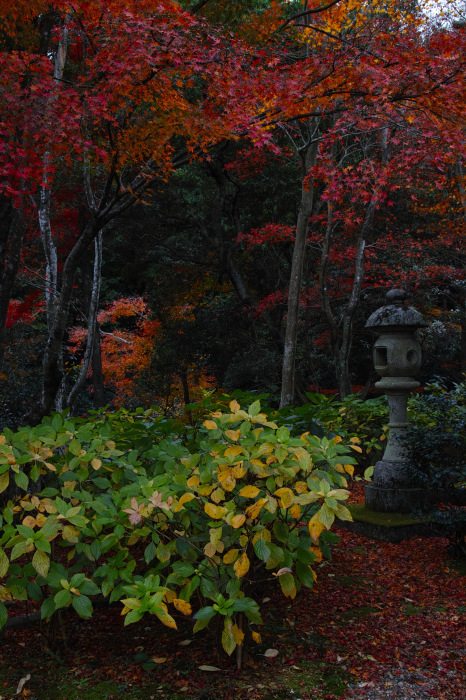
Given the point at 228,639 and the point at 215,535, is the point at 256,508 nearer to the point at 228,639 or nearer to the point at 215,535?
the point at 215,535

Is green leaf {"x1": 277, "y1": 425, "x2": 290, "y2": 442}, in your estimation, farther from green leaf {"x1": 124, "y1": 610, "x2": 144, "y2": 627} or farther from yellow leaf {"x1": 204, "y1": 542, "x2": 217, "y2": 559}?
green leaf {"x1": 124, "y1": 610, "x2": 144, "y2": 627}

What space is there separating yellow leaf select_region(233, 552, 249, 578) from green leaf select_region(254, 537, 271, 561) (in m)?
0.06

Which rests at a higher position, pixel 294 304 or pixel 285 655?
pixel 294 304

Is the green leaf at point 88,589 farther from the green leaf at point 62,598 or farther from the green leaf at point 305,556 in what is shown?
the green leaf at point 305,556

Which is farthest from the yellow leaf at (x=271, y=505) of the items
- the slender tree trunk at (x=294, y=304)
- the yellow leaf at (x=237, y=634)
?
the slender tree trunk at (x=294, y=304)

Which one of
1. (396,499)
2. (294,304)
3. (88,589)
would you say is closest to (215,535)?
(88,589)

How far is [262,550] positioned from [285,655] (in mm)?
816

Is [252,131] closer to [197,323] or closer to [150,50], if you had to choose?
[150,50]

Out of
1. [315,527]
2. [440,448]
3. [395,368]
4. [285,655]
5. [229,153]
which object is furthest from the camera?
[229,153]

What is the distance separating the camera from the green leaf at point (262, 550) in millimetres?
2145

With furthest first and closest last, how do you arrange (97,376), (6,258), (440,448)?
(97,376)
(6,258)
(440,448)

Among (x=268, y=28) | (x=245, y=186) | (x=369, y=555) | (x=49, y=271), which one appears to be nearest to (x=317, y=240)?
(x=245, y=186)

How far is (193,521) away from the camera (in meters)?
2.46

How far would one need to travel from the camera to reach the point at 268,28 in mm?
7312
